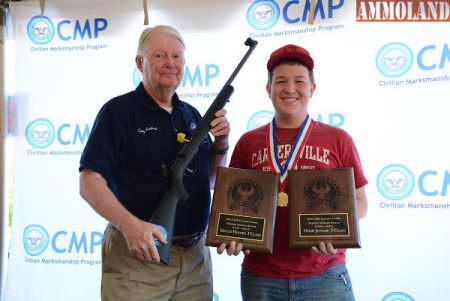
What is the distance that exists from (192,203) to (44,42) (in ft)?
7.22

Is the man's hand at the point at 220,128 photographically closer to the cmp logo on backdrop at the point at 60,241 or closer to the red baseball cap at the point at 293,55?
the red baseball cap at the point at 293,55

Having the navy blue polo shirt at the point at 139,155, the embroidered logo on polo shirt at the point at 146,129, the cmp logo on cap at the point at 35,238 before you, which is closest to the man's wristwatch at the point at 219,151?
the navy blue polo shirt at the point at 139,155

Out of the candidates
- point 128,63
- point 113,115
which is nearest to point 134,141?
point 113,115

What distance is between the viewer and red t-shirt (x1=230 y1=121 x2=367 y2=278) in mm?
1602

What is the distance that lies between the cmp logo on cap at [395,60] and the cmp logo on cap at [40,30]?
2370 millimetres

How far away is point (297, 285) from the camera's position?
5.18 feet

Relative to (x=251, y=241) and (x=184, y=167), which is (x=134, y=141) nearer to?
(x=184, y=167)

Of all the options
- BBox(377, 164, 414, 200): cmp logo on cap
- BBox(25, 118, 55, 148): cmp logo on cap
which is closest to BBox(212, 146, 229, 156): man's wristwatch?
BBox(377, 164, 414, 200): cmp logo on cap

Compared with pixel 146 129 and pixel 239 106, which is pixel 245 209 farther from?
pixel 239 106

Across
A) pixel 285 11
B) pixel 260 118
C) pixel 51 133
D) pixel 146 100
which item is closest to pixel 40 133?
pixel 51 133

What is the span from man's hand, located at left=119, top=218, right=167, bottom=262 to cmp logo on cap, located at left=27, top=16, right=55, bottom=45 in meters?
2.35

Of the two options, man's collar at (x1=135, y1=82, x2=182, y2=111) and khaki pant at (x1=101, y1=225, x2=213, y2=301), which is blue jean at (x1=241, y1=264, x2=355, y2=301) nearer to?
khaki pant at (x1=101, y1=225, x2=213, y2=301)

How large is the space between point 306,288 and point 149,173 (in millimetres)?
734

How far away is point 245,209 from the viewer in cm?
163
